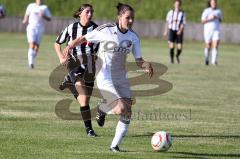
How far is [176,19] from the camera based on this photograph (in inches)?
1286

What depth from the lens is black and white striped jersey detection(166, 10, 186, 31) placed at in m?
32.5

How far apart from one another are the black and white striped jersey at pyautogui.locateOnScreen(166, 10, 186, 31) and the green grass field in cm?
669

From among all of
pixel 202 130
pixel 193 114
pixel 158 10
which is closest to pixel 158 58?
pixel 193 114

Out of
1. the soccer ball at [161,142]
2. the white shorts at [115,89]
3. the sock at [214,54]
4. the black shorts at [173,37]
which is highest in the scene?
the white shorts at [115,89]

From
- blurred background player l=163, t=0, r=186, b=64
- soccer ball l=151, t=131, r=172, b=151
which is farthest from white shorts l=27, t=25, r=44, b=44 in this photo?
soccer ball l=151, t=131, r=172, b=151

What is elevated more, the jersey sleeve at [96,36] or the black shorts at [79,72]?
the jersey sleeve at [96,36]

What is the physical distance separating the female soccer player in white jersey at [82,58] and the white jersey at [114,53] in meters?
1.54

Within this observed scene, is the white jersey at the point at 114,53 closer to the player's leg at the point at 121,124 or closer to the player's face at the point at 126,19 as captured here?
the player's face at the point at 126,19

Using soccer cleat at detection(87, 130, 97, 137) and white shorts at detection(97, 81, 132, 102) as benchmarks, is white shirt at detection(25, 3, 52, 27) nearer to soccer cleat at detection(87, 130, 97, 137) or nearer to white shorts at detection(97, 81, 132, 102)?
soccer cleat at detection(87, 130, 97, 137)

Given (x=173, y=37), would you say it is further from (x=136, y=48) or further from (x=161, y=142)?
(x=161, y=142)

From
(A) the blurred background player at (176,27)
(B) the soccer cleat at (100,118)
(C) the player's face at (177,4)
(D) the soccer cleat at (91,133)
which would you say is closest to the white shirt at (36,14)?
(A) the blurred background player at (176,27)

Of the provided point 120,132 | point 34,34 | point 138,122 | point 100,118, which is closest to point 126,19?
point 120,132

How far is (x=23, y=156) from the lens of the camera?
35.5 feet

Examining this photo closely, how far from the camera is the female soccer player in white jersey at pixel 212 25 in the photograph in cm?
3216
